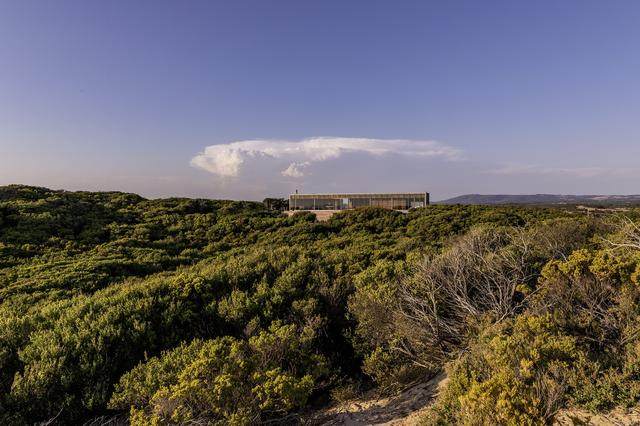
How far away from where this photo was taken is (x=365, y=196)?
34.4 m

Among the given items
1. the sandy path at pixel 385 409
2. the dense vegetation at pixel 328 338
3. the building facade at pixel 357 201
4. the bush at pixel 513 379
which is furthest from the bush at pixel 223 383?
the building facade at pixel 357 201

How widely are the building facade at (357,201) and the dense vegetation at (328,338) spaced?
23166mm

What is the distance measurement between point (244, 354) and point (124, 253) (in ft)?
40.8

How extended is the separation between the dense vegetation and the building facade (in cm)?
2317

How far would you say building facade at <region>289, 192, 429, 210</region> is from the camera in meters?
33.1

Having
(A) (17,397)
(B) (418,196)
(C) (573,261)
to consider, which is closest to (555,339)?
(C) (573,261)

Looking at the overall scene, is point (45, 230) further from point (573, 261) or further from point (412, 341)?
point (573, 261)

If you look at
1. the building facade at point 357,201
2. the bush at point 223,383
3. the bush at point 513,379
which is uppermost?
the building facade at point 357,201

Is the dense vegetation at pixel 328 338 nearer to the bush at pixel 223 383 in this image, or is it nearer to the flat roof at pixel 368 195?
the bush at pixel 223 383

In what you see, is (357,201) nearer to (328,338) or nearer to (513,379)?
(328,338)

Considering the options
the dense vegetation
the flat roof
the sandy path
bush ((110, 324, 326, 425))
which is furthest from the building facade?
bush ((110, 324, 326, 425))

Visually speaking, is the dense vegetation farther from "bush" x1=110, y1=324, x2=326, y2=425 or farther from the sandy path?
the sandy path

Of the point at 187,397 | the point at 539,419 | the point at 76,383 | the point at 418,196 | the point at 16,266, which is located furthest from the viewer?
the point at 418,196

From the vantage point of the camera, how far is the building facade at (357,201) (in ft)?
108
